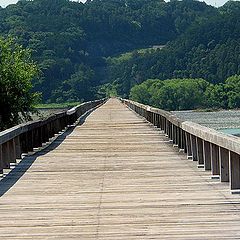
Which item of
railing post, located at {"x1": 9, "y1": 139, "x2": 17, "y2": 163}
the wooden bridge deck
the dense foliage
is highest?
railing post, located at {"x1": 9, "y1": 139, "x2": 17, "y2": 163}

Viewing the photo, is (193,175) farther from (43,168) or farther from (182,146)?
(182,146)

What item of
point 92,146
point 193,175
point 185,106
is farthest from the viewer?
point 185,106

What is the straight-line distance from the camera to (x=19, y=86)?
38.6 metres

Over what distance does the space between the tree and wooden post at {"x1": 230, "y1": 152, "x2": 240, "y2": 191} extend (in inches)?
1121

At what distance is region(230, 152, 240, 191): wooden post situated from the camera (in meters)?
9.14

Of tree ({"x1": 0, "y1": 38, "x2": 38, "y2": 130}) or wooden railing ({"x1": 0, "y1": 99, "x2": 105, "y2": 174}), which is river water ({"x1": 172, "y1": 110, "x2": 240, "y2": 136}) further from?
wooden railing ({"x1": 0, "y1": 99, "x2": 105, "y2": 174})

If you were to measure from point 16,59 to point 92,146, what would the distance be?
23.8m

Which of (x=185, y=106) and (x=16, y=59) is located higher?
(x=16, y=59)

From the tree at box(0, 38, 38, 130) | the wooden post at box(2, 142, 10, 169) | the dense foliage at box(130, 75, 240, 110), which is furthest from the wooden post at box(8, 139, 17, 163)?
the dense foliage at box(130, 75, 240, 110)

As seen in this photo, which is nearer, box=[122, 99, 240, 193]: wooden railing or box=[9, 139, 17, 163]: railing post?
box=[122, 99, 240, 193]: wooden railing

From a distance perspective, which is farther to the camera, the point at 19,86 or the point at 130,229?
the point at 19,86

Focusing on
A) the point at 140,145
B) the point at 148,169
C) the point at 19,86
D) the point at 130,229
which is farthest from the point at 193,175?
the point at 19,86

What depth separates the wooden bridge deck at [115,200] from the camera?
23.0 feet

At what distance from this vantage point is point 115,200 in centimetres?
882
